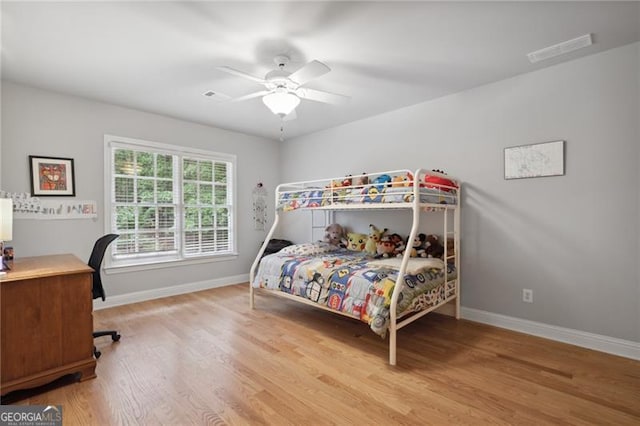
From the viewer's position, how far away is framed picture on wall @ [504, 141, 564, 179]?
2619 millimetres

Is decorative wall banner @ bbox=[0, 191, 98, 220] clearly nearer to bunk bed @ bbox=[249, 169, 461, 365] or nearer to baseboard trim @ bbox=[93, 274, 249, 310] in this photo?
baseboard trim @ bbox=[93, 274, 249, 310]

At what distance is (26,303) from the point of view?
1.85 metres

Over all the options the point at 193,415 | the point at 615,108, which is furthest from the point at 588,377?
the point at 193,415

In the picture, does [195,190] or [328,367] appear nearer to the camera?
[328,367]

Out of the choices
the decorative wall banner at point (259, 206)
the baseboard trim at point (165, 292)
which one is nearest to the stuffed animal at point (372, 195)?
the decorative wall banner at point (259, 206)

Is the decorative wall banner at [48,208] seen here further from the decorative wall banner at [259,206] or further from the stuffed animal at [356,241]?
the stuffed animal at [356,241]

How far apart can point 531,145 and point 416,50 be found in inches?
55.6

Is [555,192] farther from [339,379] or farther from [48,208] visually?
[48,208]

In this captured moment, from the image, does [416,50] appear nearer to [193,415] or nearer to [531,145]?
[531,145]

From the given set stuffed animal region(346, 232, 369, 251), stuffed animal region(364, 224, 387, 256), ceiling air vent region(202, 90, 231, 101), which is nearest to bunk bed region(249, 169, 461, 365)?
stuffed animal region(364, 224, 387, 256)

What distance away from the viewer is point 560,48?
7.57 feet

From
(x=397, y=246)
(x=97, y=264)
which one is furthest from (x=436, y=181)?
(x=97, y=264)

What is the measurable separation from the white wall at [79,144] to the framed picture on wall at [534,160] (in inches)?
147

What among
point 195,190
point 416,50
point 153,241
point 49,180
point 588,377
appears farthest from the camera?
point 195,190
